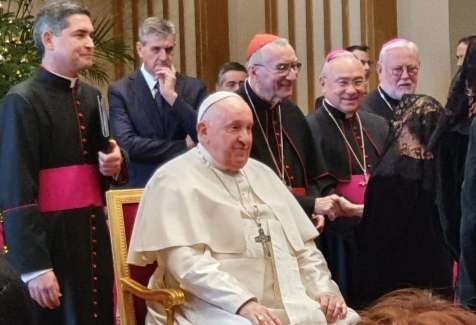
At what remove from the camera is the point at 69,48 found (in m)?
3.37

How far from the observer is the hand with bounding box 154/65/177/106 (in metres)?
4.57

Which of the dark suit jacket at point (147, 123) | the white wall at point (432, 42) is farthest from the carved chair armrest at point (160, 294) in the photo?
the white wall at point (432, 42)

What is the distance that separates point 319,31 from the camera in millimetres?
7090

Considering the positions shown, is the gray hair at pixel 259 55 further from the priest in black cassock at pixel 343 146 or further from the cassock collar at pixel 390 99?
the cassock collar at pixel 390 99

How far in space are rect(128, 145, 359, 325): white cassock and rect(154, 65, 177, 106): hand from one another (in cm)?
129

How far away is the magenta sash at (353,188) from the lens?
425 centimetres

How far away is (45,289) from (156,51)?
1973mm

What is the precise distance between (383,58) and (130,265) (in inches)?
89.8

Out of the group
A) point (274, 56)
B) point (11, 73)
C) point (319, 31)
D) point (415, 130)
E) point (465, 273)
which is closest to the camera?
point (465, 273)

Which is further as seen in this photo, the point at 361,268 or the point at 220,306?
the point at 361,268

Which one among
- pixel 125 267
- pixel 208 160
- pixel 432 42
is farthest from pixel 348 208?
pixel 432 42

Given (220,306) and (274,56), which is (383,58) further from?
(220,306)

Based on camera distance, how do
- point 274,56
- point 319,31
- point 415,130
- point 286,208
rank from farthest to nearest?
point 319,31
point 274,56
point 415,130
point 286,208

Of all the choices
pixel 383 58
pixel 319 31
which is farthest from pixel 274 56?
pixel 319 31
